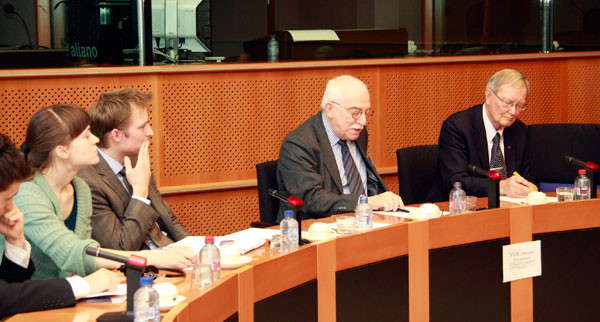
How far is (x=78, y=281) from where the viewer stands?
241 centimetres

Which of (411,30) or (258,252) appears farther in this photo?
(411,30)

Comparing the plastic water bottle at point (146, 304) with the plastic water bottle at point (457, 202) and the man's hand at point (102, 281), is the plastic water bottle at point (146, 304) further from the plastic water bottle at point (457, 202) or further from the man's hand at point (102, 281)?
the plastic water bottle at point (457, 202)

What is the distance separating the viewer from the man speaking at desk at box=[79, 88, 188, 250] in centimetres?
318

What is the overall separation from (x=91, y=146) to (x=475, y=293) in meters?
1.59

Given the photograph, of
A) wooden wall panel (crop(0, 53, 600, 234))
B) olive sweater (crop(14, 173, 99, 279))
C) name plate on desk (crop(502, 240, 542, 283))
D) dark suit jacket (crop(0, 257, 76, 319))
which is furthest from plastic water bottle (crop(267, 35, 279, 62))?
dark suit jacket (crop(0, 257, 76, 319))

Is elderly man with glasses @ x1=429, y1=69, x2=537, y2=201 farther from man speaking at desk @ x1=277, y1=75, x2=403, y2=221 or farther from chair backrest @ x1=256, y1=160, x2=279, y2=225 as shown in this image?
chair backrest @ x1=256, y1=160, x2=279, y2=225

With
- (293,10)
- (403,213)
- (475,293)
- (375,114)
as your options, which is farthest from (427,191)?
(293,10)

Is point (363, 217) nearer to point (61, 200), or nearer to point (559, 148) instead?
point (61, 200)

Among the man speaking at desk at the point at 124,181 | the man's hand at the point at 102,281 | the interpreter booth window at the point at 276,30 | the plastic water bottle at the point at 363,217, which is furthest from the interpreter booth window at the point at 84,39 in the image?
the man's hand at the point at 102,281

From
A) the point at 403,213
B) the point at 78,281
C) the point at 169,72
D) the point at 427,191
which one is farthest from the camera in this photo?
the point at 169,72

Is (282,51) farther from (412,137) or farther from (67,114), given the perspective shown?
(67,114)

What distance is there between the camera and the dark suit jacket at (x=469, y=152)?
4.29 metres

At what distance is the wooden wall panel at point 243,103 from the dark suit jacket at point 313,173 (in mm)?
1408

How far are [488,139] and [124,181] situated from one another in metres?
2.03
